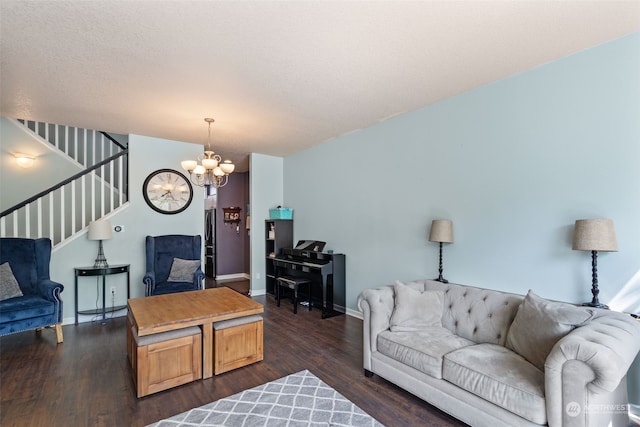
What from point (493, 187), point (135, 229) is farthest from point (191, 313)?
point (493, 187)

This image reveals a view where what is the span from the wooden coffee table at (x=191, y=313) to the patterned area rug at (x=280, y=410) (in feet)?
1.84

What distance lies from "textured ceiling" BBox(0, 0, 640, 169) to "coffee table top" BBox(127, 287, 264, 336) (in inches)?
86.6

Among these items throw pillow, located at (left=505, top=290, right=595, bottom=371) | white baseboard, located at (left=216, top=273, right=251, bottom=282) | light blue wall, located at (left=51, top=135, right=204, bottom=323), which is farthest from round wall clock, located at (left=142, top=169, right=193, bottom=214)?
throw pillow, located at (left=505, top=290, right=595, bottom=371)

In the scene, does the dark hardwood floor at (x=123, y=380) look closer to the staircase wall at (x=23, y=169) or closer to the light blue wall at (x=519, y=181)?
the light blue wall at (x=519, y=181)

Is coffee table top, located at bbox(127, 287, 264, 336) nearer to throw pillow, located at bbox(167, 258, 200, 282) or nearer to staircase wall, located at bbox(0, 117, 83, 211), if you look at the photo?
throw pillow, located at bbox(167, 258, 200, 282)

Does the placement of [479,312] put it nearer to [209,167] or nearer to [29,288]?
[209,167]

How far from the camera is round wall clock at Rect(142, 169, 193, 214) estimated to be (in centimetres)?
503

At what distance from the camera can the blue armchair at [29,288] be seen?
3201mm

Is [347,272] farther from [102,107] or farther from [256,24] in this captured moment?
[102,107]

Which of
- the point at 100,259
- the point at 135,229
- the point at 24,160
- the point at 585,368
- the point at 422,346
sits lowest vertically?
the point at 422,346

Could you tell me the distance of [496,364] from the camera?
2.07 metres

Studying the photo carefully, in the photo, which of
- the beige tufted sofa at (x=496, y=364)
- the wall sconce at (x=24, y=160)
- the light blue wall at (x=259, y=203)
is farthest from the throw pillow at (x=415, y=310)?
the wall sconce at (x=24, y=160)

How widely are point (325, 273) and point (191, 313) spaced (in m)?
2.16

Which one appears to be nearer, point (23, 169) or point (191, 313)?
point (191, 313)
